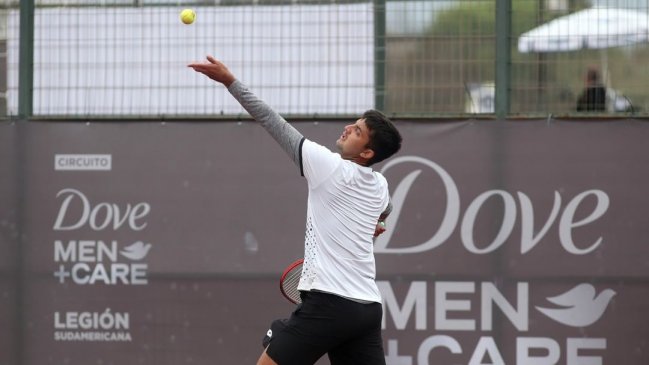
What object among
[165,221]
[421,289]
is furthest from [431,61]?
[165,221]

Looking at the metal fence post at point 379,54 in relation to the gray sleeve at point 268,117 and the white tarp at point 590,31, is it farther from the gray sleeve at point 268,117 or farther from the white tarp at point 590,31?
the gray sleeve at point 268,117

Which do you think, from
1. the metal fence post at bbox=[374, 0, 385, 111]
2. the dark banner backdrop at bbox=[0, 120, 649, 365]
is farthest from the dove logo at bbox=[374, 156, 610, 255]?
the metal fence post at bbox=[374, 0, 385, 111]

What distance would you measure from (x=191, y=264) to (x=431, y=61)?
7.01 feet

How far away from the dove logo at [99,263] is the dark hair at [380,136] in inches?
107

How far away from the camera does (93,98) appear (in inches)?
294

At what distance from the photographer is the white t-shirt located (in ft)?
16.2

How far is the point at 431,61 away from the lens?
7.34 meters

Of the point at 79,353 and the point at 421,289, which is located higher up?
the point at 421,289

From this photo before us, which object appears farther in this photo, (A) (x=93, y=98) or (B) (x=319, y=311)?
(A) (x=93, y=98)

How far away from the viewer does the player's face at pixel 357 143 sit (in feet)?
16.5

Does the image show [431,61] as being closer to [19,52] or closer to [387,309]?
[387,309]

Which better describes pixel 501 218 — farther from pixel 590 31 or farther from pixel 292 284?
pixel 292 284

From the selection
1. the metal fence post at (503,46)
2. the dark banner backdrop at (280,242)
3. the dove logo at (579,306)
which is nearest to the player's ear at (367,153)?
the dark banner backdrop at (280,242)

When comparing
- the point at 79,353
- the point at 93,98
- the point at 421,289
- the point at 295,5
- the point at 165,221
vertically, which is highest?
the point at 295,5
